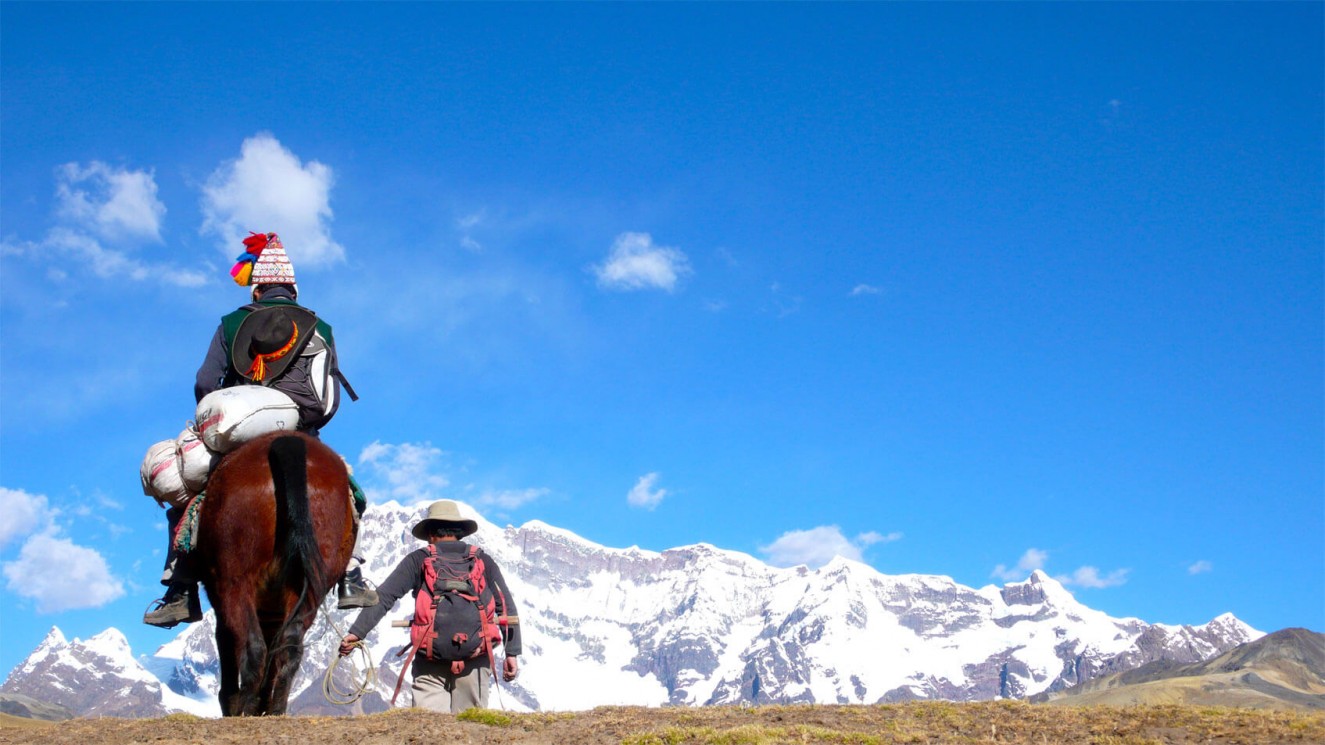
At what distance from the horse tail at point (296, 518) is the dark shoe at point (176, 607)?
181 cm

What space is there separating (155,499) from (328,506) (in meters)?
2.27

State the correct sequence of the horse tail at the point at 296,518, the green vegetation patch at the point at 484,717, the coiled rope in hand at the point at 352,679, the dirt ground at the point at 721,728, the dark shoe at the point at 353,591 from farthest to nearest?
the dark shoe at the point at 353,591, the green vegetation patch at the point at 484,717, the coiled rope in hand at the point at 352,679, the dirt ground at the point at 721,728, the horse tail at the point at 296,518

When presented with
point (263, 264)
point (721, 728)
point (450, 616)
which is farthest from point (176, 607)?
point (721, 728)

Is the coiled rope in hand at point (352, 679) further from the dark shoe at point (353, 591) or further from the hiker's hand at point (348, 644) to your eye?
the dark shoe at point (353, 591)

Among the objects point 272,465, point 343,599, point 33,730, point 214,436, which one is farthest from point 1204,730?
point 33,730

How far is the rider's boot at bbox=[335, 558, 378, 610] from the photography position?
13008 millimetres

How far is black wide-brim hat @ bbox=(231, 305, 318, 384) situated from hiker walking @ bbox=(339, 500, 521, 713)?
2430 mm

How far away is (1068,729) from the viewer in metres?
13.0

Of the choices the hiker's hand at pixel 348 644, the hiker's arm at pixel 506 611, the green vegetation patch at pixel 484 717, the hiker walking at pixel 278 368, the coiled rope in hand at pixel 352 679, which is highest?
Result: the hiker walking at pixel 278 368

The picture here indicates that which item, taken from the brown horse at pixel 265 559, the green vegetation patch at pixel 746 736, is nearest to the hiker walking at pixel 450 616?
the brown horse at pixel 265 559

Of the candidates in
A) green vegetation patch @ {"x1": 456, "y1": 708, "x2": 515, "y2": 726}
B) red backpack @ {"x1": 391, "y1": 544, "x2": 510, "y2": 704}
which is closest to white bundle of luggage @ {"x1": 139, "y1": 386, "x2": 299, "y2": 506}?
red backpack @ {"x1": 391, "y1": 544, "x2": 510, "y2": 704}

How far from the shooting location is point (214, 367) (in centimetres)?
1345

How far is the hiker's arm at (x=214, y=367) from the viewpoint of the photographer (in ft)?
43.8

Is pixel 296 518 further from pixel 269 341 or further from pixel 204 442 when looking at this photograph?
pixel 269 341
